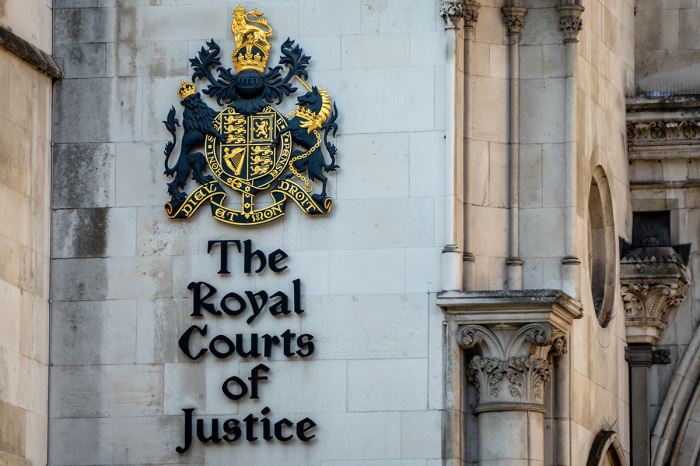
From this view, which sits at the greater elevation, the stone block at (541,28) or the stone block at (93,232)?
the stone block at (541,28)

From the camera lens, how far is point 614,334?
23.8 m

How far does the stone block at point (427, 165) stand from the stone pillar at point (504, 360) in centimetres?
115

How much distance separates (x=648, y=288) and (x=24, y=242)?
25.7 feet

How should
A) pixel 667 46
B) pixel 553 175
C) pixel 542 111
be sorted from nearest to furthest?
pixel 553 175, pixel 542 111, pixel 667 46

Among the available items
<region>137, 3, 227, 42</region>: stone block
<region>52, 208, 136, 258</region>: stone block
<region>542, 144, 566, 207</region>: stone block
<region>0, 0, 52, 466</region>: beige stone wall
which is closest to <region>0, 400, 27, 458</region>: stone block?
<region>0, 0, 52, 466</region>: beige stone wall

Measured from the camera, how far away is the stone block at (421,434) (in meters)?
20.3

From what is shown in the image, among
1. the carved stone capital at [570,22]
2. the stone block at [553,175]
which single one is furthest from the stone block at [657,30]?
the stone block at [553,175]

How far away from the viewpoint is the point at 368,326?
20.7m

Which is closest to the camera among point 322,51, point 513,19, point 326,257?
point 326,257

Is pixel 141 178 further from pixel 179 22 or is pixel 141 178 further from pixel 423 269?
pixel 423 269

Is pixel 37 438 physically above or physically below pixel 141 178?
below

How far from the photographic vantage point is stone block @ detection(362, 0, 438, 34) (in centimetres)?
2130

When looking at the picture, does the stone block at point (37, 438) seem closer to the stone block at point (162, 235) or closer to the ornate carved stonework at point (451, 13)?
the stone block at point (162, 235)

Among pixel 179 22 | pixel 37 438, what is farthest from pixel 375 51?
pixel 37 438
